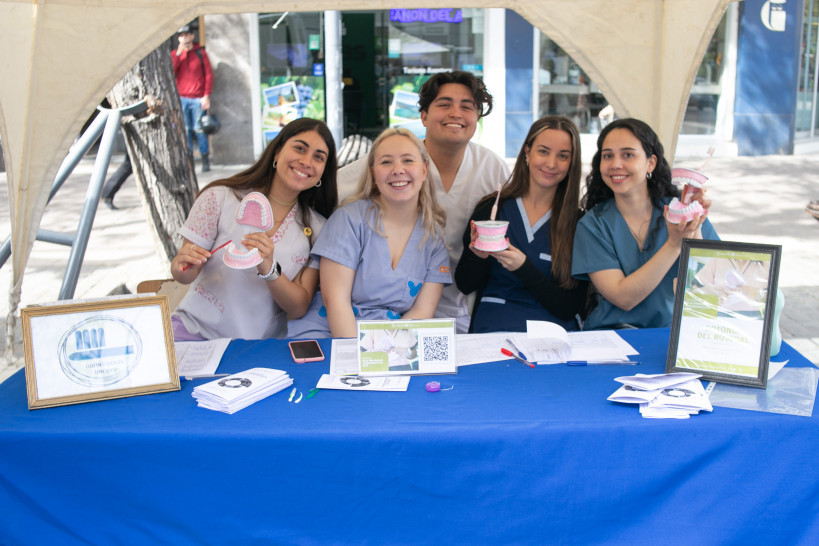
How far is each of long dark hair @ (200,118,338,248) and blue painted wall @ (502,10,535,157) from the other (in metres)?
8.14

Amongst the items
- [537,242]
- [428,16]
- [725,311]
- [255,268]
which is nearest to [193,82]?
[428,16]

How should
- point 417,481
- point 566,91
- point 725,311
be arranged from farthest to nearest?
point 566,91
point 725,311
point 417,481

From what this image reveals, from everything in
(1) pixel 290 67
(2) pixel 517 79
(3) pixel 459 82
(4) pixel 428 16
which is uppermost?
(4) pixel 428 16

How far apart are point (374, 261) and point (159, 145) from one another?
256cm

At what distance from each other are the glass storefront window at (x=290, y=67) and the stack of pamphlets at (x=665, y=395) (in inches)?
365

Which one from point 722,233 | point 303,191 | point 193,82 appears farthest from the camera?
point 193,82

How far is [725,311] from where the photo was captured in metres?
2.09

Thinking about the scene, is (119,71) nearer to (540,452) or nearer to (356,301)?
(356,301)

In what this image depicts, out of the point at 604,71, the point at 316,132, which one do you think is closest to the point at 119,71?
the point at 316,132

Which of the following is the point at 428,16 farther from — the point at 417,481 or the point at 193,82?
the point at 417,481

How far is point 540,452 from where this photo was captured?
184cm

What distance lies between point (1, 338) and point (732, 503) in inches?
178

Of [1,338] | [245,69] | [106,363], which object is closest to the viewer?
[106,363]

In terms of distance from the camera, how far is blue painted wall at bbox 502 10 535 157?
→ 34.9 feet
